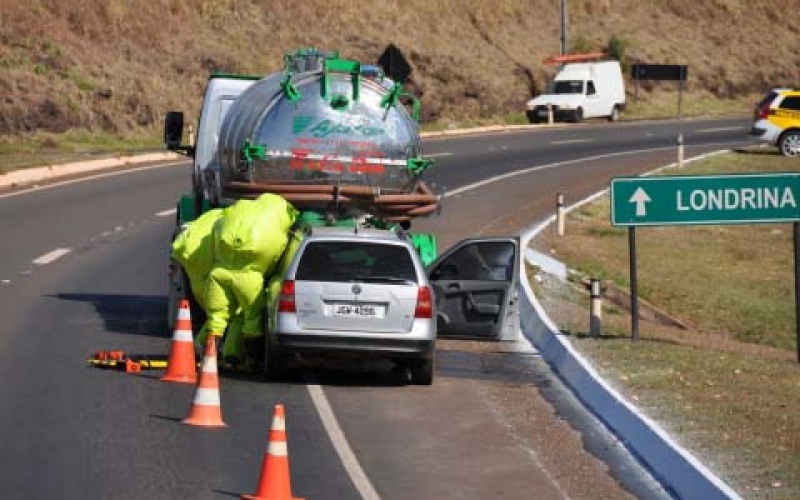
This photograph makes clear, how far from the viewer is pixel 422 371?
17625mm

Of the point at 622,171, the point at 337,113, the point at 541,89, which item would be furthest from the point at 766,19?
the point at 337,113

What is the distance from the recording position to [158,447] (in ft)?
45.8

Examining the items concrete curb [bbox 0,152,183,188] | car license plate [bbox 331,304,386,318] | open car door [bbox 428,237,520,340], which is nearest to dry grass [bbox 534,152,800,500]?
open car door [bbox 428,237,520,340]

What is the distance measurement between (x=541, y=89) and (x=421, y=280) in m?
60.0

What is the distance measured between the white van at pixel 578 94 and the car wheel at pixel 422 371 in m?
51.2

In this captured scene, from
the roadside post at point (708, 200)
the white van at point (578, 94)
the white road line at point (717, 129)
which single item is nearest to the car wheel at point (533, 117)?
the white van at point (578, 94)

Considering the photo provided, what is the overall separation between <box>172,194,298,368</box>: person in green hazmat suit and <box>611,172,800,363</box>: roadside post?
152 inches

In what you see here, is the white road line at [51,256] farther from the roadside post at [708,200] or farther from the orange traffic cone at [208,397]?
the orange traffic cone at [208,397]

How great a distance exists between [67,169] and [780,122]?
20825 mm

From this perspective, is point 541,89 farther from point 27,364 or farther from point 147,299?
point 27,364

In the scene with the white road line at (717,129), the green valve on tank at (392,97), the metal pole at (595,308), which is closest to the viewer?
the metal pole at (595,308)

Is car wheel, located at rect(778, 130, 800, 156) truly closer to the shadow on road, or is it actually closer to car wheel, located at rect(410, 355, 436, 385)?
the shadow on road

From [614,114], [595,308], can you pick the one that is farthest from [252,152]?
[614,114]

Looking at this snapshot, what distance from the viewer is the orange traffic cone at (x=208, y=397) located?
586 inches
